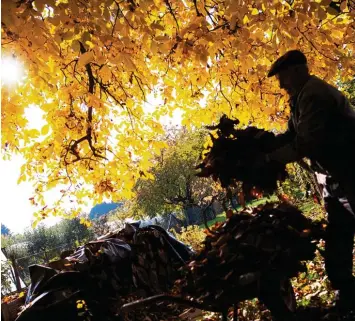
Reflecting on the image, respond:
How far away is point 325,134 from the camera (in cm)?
237

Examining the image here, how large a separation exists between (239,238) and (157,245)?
4236 mm

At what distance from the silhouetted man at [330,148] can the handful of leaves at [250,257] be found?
1.54 ft

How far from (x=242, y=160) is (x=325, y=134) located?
0.64 meters

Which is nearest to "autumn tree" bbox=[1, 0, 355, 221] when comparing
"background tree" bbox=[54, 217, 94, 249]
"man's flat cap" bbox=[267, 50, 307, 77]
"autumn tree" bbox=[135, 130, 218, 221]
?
"man's flat cap" bbox=[267, 50, 307, 77]

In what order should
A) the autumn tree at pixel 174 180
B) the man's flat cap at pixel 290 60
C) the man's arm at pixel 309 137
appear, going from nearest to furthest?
the man's arm at pixel 309 137, the man's flat cap at pixel 290 60, the autumn tree at pixel 174 180

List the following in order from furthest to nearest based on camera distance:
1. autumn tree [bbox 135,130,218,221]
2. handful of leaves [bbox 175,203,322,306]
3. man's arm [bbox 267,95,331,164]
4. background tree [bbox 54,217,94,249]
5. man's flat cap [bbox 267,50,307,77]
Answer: background tree [bbox 54,217,94,249] → autumn tree [bbox 135,130,218,221] → man's flat cap [bbox 267,50,307,77] → man's arm [bbox 267,95,331,164] → handful of leaves [bbox 175,203,322,306]

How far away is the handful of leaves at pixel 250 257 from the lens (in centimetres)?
196

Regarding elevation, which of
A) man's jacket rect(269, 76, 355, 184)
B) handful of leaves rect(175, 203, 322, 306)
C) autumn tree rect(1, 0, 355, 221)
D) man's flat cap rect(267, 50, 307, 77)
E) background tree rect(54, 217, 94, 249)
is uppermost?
background tree rect(54, 217, 94, 249)

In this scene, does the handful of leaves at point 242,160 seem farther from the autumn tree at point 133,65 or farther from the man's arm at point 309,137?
the autumn tree at point 133,65

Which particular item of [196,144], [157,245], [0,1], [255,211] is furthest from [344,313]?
[196,144]

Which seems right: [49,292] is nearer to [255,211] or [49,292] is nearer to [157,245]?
[157,245]

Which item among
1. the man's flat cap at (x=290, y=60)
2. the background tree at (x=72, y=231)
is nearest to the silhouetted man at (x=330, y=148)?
the man's flat cap at (x=290, y=60)

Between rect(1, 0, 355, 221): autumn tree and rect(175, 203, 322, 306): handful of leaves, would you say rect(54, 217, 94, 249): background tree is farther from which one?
rect(175, 203, 322, 306): handful of leaves

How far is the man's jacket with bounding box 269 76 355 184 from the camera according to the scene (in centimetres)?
234
